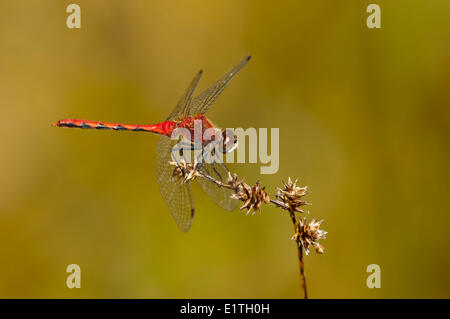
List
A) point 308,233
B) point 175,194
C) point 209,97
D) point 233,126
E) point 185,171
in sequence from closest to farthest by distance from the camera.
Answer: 1. point 308,233
2. point 185,171
3. point 175,194
4. point 209,97
5. point 233,126

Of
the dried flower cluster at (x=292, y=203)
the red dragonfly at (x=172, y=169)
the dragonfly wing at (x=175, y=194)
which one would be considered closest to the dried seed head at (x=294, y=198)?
the dried flower cluster at (x=292, y=203)

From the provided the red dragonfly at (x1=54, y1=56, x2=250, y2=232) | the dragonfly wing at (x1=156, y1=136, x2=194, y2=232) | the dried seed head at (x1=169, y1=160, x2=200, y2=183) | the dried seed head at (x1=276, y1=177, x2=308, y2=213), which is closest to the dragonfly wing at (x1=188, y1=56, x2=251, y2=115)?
the red dragonfly at (x1=54, y1=56, x2=250, y2=232)

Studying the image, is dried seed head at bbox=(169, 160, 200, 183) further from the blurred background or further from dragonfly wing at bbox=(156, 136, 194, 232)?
the blurred background

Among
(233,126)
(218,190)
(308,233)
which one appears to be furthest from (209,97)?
(308,233)

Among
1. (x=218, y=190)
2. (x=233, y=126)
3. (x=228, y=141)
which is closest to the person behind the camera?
(x=218, y=190)

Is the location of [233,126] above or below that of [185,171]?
above

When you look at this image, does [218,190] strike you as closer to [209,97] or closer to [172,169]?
[172,169]
